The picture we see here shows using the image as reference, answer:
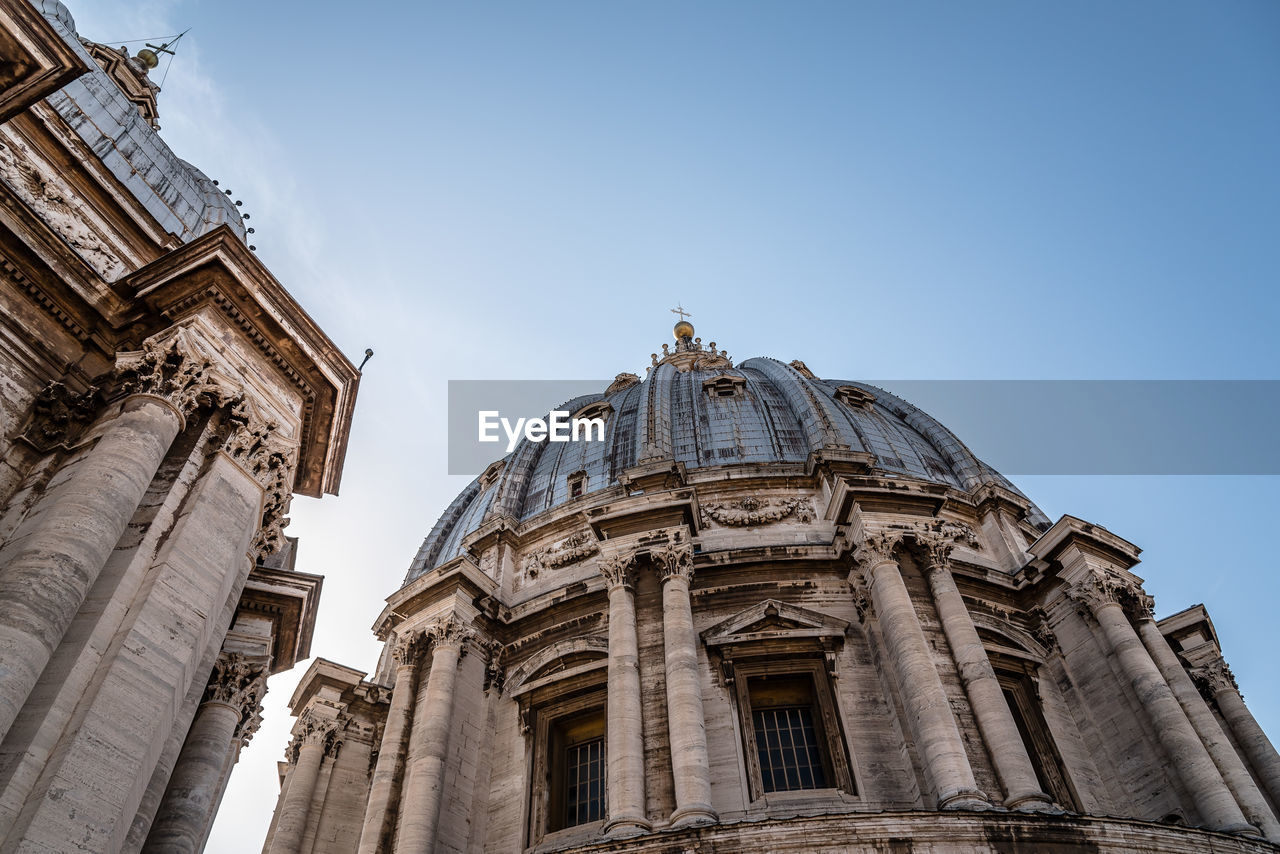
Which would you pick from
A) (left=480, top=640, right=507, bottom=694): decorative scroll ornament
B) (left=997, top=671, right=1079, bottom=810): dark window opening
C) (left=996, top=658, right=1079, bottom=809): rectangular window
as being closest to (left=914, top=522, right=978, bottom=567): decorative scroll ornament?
(left=996, top=658, right=1079, bottom=809): rectangular window

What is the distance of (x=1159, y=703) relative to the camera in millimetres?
20297

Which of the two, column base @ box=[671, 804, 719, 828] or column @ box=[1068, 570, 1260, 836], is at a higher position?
column @ box=[1068, 570, 1260, 836]

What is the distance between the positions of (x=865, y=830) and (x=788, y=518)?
12.2m

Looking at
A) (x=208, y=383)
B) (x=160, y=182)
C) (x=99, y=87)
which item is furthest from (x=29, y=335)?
(x=99, y=87)

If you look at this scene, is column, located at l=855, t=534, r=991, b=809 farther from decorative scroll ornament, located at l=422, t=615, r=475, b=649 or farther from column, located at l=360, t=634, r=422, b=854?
column, located at l=360, t=634, r=422, b=854

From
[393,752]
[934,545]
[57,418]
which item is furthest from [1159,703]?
[57,418]

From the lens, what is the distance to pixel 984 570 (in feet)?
81.7

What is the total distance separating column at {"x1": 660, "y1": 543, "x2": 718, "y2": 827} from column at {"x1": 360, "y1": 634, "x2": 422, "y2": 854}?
7173mm

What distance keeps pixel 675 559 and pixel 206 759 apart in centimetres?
1209

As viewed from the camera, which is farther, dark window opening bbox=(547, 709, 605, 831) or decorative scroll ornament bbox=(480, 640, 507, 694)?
decorative scroll ornament bbox=(480, 640, 507, 694)

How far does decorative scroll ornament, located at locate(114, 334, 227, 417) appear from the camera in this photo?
1053 centimetres

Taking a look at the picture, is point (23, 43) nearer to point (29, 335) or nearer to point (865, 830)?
point (29, 335)

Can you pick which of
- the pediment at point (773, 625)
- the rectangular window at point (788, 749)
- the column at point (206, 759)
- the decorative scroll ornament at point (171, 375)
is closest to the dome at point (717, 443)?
the pediment at point (773, 625)

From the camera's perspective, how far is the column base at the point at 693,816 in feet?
53.5
